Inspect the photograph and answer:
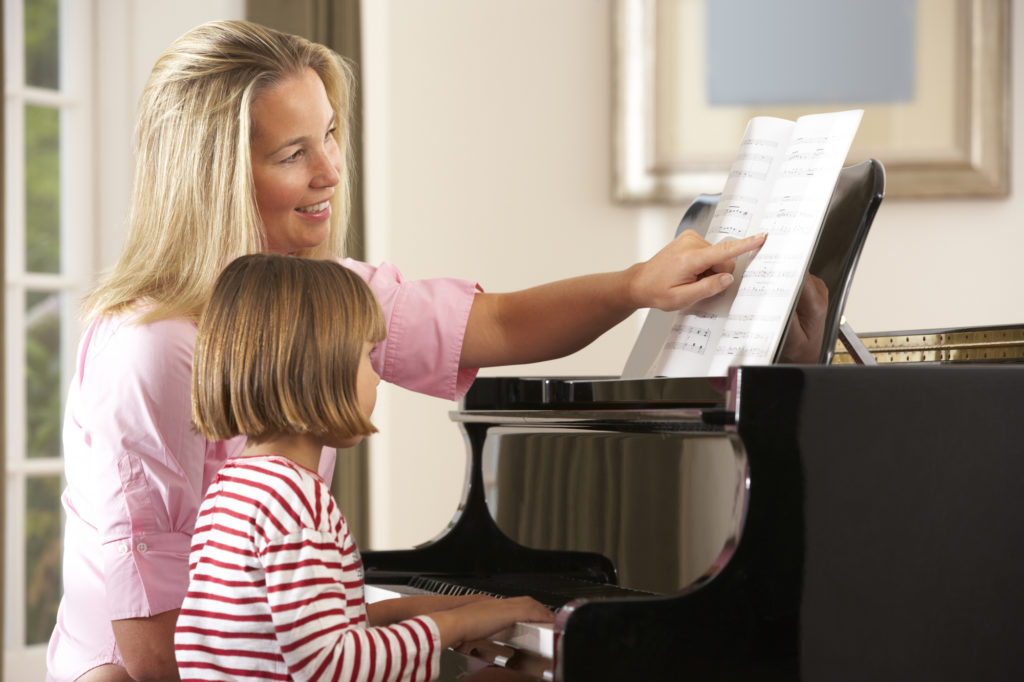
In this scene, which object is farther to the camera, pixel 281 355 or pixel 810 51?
pixel 810 51

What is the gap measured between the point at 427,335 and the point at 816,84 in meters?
1.84

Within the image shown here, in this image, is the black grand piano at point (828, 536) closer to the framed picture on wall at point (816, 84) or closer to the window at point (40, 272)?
the framed picture on wall at point (816, 84)

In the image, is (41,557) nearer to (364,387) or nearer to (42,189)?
(42,189)

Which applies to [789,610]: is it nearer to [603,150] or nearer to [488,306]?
[488,306]

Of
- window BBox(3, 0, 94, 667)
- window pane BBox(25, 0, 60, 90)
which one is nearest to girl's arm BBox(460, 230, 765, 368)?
window BBox(3, 0, 94, 667)

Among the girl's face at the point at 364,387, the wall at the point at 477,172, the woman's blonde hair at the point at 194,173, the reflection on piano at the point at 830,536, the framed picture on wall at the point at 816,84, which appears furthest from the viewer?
the wall at the point at 477,172

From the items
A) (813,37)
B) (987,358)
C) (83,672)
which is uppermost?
(813,37)

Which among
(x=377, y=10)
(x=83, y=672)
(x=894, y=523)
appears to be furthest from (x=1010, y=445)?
(x=377, y=10)

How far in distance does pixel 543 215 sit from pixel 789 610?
Result: 2218 millimetres

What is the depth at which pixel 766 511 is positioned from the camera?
1231mm

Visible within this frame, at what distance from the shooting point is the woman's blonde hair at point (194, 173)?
1575 mm

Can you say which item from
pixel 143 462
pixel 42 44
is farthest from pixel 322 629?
pixel 42 44

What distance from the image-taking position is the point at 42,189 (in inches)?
136

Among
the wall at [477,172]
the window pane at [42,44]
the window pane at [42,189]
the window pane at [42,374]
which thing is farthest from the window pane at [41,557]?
the window pane at [42,44]
